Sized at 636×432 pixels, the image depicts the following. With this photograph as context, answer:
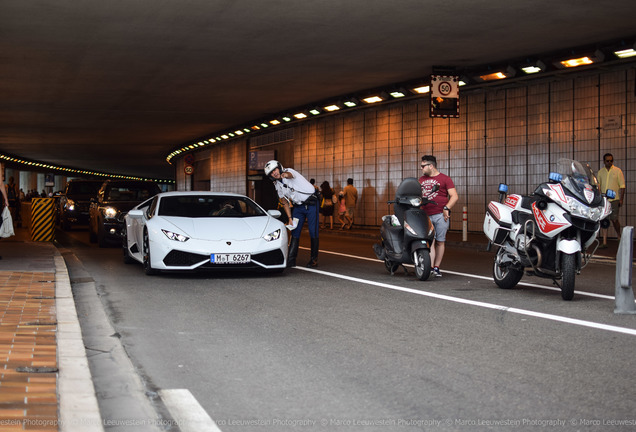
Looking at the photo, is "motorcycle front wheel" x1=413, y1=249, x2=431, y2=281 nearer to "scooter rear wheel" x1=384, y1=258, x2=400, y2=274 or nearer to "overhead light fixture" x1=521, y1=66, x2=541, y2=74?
"scooter rear wheel" x1=384, y1=258, x2=400, y2=274

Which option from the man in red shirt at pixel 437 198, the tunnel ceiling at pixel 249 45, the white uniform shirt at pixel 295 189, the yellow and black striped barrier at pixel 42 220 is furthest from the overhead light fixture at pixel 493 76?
the yellow and black striped barrier at pixel 42 220

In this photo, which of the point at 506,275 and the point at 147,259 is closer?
the point at 506,275

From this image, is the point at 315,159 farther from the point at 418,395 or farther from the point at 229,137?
the point at 418,395

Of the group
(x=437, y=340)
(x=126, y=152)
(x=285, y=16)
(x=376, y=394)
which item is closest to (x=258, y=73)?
(x=285, y=16)

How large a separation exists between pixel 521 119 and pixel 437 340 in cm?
1697

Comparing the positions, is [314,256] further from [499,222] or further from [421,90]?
[421,90]

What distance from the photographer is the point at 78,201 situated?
2639cm

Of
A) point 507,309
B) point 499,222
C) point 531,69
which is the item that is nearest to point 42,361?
point 507,309

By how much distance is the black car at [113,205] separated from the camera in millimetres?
17828

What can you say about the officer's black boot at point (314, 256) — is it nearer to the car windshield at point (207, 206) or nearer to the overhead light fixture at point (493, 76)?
the car windshield at point (207, 206)

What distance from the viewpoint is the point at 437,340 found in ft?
21.1

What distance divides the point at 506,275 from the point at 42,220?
13.5 m

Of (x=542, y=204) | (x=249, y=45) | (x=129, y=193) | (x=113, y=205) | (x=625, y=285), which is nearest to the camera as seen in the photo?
(x=625, y=285)

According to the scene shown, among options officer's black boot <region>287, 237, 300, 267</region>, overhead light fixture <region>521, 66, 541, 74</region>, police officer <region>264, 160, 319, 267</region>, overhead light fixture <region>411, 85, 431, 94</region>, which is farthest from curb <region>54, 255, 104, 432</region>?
overhead light fixture <region>411, 85, 431, 94</region>
